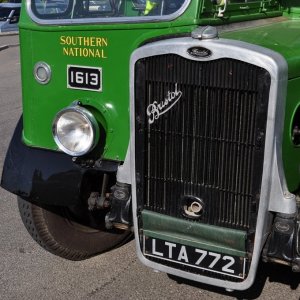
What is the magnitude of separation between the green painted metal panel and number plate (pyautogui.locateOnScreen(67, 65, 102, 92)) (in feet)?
2.62

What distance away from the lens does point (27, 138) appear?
3453 mm

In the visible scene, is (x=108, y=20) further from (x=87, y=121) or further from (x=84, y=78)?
(x=87, y=121)

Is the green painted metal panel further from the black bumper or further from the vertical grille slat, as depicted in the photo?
the black bumper

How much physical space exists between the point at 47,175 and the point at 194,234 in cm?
98

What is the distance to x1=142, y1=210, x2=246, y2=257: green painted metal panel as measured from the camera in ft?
8.79

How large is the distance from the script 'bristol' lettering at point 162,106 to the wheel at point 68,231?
946 mm

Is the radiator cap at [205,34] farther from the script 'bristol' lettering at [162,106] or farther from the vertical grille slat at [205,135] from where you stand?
the script 'bristol' lettering at [162,106]

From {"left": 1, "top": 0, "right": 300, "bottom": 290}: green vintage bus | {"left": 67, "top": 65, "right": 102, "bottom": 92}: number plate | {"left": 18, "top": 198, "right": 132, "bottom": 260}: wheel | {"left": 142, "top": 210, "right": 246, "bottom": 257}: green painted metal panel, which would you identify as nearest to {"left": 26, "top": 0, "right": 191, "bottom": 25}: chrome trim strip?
{"left": 1, "top": 0, "right": 300, "bottom": 290}: green vintage bus

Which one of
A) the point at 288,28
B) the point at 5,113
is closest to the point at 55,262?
the point at 288,28

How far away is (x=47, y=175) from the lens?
3199 mm

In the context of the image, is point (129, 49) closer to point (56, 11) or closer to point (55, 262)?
point (56, 11)

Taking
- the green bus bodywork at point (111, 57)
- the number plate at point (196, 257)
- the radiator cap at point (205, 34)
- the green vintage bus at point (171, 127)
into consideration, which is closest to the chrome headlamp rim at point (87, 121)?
the green vintage bus at point (171, 127)

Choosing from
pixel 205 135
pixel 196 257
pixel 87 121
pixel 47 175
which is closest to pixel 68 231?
pixel 47 175

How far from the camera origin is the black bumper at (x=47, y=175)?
10.3 feet
